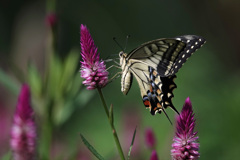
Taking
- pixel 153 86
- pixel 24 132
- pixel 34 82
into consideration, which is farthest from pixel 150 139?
pixel 34 82

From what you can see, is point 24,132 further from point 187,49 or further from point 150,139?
point 187,49

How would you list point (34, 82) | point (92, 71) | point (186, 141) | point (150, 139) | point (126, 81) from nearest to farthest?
point (186, 141) → point (92, 71) → point (150, 139) → point (126, 81) → point (34, 82)

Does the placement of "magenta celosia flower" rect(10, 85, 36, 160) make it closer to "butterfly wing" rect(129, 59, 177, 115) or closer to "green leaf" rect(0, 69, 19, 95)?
"butterfly wing" rect(129, 59, 177, 115)

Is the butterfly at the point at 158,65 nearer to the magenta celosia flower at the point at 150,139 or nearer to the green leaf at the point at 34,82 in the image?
the magenta celosia flower at the point at 150,139

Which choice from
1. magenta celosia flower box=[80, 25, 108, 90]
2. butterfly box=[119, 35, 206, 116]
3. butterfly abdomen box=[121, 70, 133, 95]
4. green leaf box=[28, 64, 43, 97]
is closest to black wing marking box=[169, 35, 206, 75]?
butterfly box=[119, 35, 206, 116]

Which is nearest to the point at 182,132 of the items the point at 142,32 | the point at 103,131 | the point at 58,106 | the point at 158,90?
the point at 158,90

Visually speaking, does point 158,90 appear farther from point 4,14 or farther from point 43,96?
point 4,14
